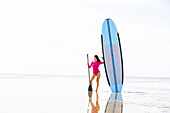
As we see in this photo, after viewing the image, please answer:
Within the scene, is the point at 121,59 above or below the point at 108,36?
below

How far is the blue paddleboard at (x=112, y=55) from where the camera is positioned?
12250mm

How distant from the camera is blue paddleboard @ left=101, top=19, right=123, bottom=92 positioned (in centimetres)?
1225

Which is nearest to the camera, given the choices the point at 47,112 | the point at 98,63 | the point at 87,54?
the point at 47,112

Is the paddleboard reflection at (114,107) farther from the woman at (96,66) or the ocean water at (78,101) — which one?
the woman at (96,66)

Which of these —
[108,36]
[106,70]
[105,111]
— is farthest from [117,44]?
[105,111]

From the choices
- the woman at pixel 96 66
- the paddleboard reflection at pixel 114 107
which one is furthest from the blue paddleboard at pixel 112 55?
the paddleboard reflection at pixel 114 107

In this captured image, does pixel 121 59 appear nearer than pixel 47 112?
No

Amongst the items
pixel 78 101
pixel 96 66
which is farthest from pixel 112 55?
pixel 78 101

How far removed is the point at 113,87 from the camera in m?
12.6

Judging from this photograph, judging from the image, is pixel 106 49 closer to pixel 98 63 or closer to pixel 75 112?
pixel 98 63

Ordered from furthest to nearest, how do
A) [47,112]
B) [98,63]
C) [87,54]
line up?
[87,54], [98,63], [47,112]

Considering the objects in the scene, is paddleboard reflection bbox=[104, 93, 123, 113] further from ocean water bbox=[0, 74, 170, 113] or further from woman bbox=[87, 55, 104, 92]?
woman bbox=[87, 55, 104, 92]

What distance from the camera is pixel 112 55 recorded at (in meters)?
12.2

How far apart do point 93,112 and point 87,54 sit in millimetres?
6917
